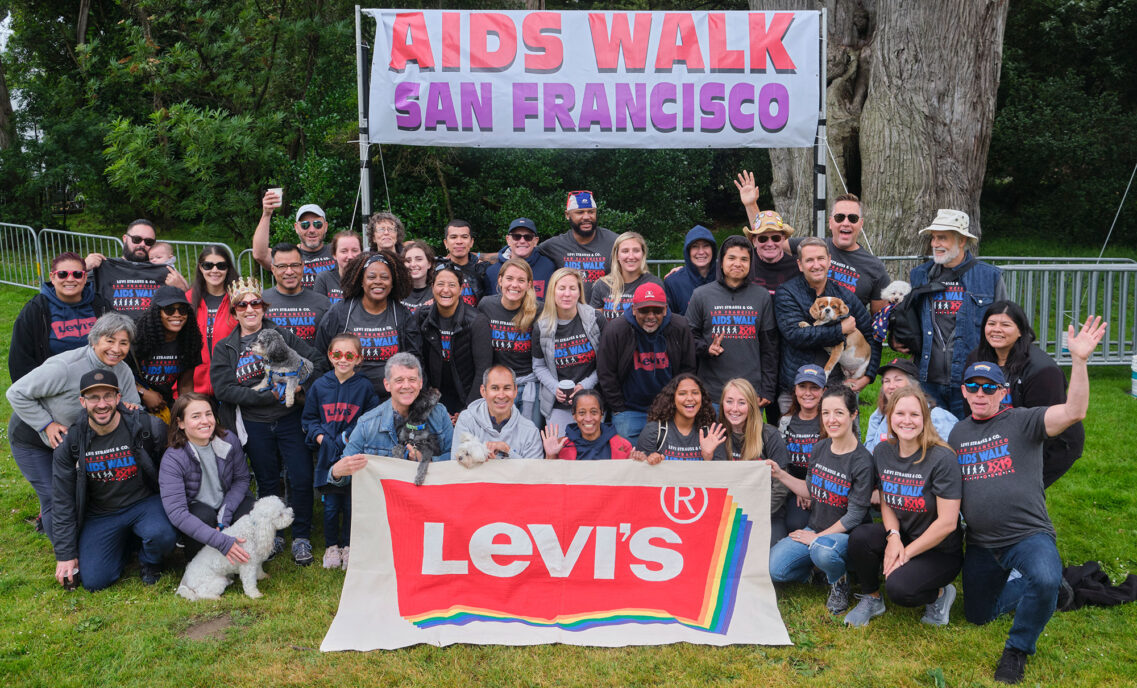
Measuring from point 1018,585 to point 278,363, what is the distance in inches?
198

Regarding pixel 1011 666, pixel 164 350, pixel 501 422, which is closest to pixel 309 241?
pixel 164 350

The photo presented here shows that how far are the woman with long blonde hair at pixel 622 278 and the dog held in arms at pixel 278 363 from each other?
87.5 inches

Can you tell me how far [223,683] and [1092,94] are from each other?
66.4ft

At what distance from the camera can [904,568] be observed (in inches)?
209

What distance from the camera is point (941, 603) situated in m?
5.46

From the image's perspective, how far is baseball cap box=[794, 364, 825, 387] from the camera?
600 centimetres

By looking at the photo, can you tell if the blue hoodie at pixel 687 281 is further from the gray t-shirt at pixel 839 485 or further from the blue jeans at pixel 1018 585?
the blue jeans at pixel 1018 585

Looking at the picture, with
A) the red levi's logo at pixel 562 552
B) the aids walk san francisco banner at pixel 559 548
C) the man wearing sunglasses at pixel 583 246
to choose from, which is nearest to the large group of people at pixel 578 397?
the aids walk san francisco banner at pixel 559 548

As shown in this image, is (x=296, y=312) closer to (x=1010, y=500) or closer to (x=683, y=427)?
(x=683, y=427)

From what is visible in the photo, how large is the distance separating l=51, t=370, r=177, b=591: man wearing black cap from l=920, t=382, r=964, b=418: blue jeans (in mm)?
5305

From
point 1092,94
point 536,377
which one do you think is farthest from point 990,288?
point 1092,94

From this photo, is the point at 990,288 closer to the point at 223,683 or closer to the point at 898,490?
the point at 898,490

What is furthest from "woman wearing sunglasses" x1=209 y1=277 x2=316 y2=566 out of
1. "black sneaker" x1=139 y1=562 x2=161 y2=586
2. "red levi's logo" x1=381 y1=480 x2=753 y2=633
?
"red levi's logo" x1=381 y1=480 x2=753 y2=633

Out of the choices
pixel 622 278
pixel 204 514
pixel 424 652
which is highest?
pixel 622 278
